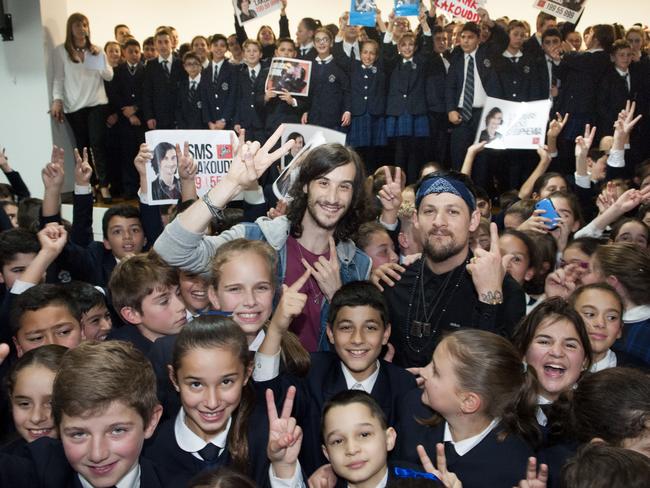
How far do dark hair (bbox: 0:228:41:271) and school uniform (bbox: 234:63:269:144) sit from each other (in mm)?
4729

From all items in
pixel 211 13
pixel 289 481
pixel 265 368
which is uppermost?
pixel 211 13

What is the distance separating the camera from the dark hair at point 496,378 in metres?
2.13

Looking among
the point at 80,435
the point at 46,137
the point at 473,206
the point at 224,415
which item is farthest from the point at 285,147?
the point at 46,137

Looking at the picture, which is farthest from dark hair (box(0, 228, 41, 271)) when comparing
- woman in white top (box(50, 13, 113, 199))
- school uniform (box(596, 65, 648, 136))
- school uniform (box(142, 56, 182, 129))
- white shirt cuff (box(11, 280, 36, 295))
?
school uniform (box(596, 65, 648, 136))

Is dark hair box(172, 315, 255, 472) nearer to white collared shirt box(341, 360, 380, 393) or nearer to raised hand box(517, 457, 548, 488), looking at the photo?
white collared shirt box(341, 360, 380, 393)

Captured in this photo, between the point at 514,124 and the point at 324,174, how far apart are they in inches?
140

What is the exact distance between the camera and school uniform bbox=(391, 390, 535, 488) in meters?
2.01

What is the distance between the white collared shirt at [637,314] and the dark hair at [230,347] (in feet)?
5.83

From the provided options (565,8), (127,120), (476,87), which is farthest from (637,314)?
(127,120)

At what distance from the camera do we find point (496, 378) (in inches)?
84.4

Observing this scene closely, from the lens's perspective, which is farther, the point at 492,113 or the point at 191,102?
the point at 191,102

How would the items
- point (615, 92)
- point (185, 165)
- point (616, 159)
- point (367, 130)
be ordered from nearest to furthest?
1. point (185, 165)
2. point (616, 159)
3. point (615, 92)
4. point (367, 130)

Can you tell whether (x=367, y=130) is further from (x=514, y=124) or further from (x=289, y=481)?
(x=289, y=481)

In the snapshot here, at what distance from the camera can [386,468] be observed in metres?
2.07
